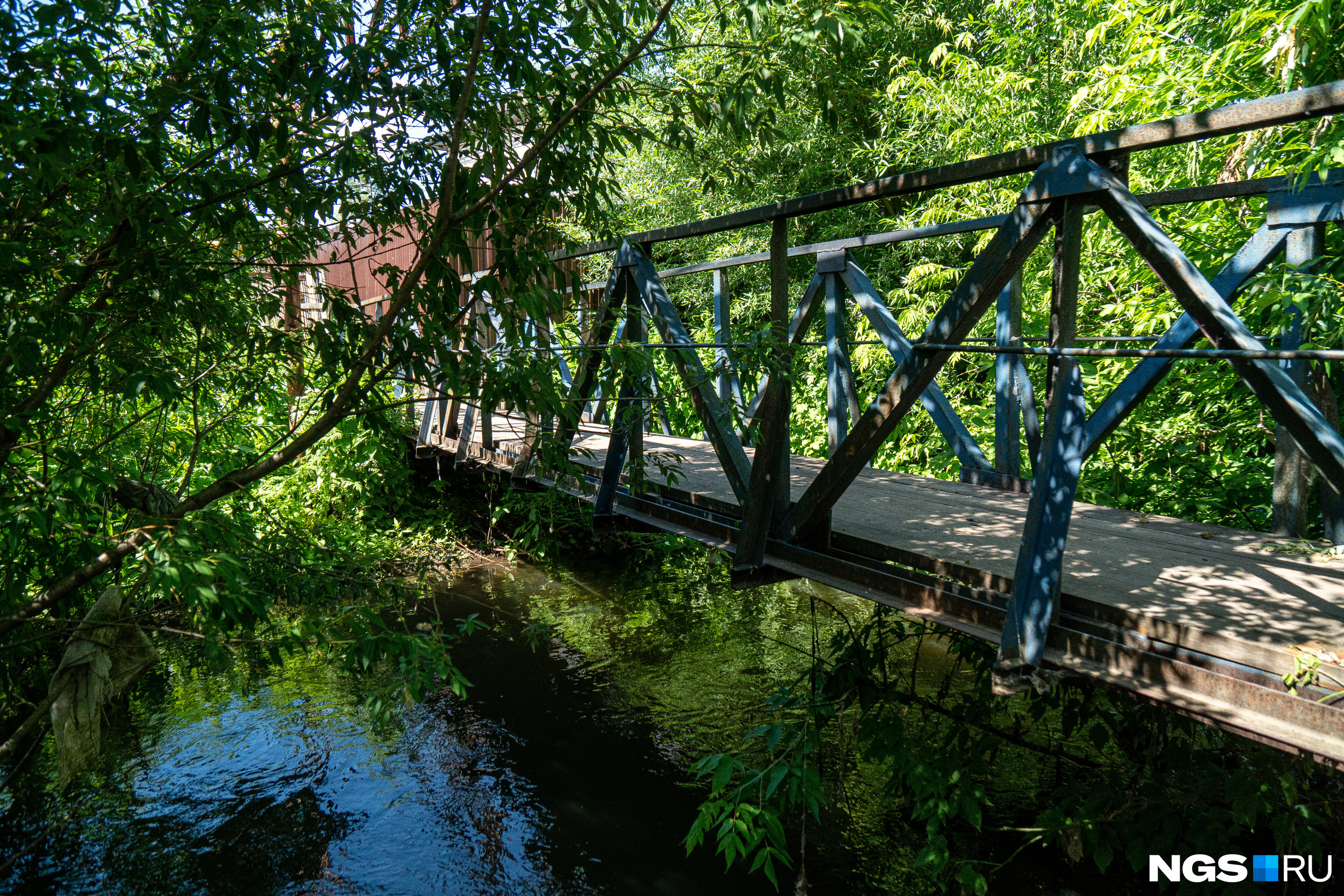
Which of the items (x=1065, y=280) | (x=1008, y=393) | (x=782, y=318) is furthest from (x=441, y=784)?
(x=1065, y=280)

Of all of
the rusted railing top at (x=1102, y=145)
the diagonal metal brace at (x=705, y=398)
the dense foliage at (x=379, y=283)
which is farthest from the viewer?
the diagonal metal brace at (x=705, y=398)

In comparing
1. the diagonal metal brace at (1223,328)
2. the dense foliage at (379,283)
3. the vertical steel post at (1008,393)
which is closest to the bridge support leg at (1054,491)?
the diagonal metal brace at (1223,328)

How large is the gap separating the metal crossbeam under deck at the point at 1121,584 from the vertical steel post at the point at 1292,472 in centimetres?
12

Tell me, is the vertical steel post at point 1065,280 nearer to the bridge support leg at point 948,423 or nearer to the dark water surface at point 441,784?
the bridge support leg at point 948,423

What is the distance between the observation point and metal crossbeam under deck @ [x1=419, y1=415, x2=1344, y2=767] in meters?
2.27

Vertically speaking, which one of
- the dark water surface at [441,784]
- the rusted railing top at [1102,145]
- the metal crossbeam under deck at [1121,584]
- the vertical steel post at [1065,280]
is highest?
the rusted railing top at [1102,145]

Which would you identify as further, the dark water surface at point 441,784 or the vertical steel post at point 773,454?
the dark water surface at point 441,784

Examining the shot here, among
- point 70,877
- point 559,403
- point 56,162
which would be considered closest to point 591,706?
point 70,877

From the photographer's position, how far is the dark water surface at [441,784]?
439 cm

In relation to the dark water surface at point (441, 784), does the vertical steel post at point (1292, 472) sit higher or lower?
higher

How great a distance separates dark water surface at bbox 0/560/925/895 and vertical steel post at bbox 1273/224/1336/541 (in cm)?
227

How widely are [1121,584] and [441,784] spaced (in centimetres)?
394

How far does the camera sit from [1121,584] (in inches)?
117

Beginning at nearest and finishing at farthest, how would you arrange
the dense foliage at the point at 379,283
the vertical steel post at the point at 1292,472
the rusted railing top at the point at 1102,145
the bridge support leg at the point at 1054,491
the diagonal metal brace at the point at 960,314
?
the rusted railing top at the point at 1102,145 → the bridge support leg at the point at 1054,491 → the diagonal metal brace at the point at 960,314 → the dense foliage at the point at 379,283 → the vertical steel post at the point at 1292,472
